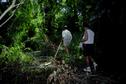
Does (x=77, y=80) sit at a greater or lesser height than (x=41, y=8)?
lesser

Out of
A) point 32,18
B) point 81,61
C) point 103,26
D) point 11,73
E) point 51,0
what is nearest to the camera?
point 103,26

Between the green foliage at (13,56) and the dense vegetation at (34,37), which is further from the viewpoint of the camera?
the green foliage at (13,56)

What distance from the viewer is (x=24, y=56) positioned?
1201 centimetres

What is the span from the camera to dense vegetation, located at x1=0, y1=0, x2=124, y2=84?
1050 centimetres

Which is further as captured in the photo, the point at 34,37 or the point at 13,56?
the point at 34,37

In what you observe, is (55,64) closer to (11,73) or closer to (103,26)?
(11,73)

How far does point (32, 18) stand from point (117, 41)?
35.4ft

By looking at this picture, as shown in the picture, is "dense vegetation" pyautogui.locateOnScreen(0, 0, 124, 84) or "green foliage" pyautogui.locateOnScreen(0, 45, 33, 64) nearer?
"dense vegetation" pyautogui.locateOnScreen(0, 0, 124, 84)

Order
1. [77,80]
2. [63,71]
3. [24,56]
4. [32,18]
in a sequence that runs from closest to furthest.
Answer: [77,80] → [63,71] → [24,56] → [32,18]

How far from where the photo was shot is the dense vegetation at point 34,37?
413 inches

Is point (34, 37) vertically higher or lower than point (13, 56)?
higher

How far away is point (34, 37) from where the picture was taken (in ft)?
48.4

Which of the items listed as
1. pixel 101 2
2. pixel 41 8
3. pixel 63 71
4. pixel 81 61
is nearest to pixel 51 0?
pixel 41 8

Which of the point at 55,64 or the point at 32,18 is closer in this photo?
the point at 55,64
